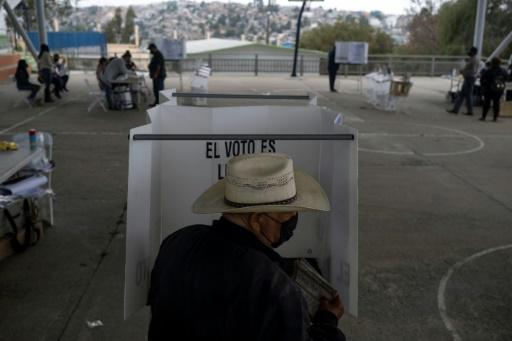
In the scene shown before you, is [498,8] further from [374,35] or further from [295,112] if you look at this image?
[295,112]

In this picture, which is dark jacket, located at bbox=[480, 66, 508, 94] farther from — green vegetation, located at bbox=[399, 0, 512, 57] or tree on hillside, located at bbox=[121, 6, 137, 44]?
tree on hillside, located at bbox=[121, 6, 137, 44]

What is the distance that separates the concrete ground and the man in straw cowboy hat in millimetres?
2052

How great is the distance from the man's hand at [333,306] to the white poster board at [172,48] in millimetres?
17691

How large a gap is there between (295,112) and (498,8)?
40.4 metres

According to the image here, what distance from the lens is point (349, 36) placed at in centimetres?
Result: 5294

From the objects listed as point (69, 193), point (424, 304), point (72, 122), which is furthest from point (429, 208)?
point (72, 122)

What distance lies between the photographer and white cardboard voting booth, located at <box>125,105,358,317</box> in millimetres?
2809

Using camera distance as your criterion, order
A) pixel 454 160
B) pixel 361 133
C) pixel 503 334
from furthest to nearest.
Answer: pixel 361 133 < pixel 454 160 < pixel 503 334

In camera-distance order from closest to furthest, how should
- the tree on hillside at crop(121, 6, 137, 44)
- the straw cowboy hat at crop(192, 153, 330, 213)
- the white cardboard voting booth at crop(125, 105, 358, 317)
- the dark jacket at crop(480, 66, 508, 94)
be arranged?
the straw cowboy hat at crop(192, 153, 330, 213)
the white cardboard voting booth at crop(125, 105, 358, 317)
the dark jacket at crop(480, 66, 508, 94)
the tree on hillside at crop(121, 6, 137, 44)

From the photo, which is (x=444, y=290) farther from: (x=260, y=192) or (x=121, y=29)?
(x=121, y=29)

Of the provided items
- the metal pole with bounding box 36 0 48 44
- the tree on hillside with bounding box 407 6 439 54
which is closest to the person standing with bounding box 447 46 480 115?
the metal pole with bounding box 36 0 48 44

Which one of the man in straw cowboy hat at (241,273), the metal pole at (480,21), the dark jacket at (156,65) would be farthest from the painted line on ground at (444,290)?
the metal pole at (480,21)

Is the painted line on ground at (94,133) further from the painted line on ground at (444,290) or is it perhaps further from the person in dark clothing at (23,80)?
the painted line on ground at (444,290)

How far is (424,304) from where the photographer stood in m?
4.29
